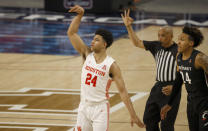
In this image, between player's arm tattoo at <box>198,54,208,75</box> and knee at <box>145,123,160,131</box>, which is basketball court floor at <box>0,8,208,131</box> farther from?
player's arm tattoo at <box>198,54,208,75</box>

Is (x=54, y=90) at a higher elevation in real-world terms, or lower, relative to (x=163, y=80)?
lower

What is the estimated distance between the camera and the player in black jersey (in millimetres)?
5684

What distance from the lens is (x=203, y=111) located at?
18.7ft

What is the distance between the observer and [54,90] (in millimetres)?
10547

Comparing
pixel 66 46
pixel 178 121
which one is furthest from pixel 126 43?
pixel 178 121

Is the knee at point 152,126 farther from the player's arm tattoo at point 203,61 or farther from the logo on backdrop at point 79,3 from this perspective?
the logo on backdrop at point 79,3

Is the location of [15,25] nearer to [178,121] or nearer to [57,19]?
[57,19]

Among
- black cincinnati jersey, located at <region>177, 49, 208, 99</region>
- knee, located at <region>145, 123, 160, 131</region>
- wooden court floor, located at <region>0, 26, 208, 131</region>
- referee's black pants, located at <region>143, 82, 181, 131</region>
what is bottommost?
wooden court floor, located at <region>0, 26, 208, 131</region>

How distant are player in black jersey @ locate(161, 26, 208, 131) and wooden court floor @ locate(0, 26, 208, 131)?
7.64 ft

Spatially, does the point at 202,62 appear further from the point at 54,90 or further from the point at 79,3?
the point at 79,3

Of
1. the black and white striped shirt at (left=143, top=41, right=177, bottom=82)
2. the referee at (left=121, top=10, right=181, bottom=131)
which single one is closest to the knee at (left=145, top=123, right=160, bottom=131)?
the referee at (left=121, top=10, right=181, bottom=131)

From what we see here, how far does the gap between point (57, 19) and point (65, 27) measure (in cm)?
246

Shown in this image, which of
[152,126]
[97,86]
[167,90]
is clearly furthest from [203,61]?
[152,126]

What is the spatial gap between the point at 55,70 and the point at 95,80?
22.5 ft
